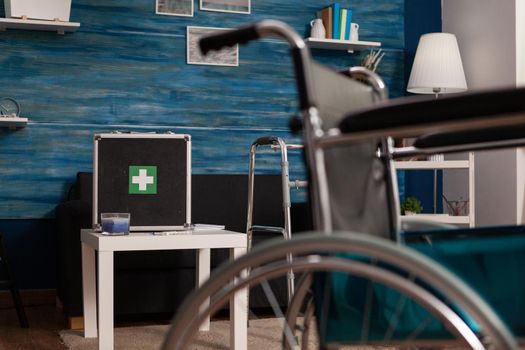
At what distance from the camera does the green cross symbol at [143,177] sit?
3574mm

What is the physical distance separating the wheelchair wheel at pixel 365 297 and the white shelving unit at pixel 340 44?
3731 mm

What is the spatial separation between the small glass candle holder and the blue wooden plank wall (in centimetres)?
157

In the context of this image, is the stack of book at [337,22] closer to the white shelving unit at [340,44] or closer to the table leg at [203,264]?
the white shelving unit at [340,44]

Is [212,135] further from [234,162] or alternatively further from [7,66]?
[7,66]

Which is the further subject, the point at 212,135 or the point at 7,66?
the point at 212,135

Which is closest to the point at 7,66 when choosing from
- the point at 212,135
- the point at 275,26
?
the point at 212,135

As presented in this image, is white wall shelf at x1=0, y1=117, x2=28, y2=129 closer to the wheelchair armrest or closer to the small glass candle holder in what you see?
the small glass candle holder

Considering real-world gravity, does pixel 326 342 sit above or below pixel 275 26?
below

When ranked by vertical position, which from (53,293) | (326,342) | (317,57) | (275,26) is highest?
(317,57)

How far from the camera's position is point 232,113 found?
512 cm

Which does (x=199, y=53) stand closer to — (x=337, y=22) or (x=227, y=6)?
(x=227, y=6)

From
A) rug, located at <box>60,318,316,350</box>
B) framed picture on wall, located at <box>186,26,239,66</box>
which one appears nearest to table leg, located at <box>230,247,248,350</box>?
rug, located at <box>60,318,316,350</box>

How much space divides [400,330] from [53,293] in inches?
148

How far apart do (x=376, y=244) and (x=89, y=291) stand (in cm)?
294
